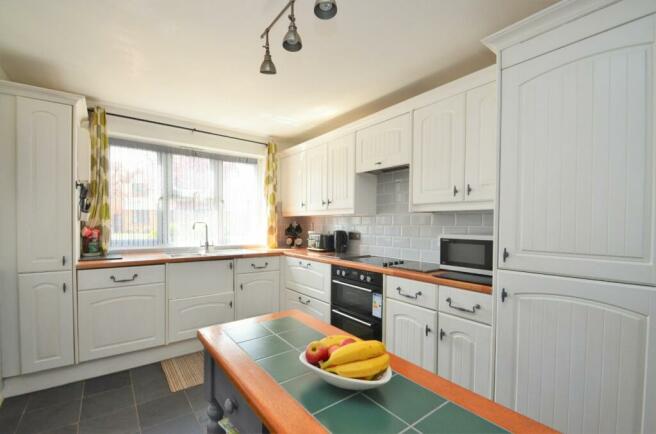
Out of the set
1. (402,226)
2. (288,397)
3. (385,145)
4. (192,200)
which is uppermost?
(385,145)

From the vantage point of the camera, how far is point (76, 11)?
155 cm

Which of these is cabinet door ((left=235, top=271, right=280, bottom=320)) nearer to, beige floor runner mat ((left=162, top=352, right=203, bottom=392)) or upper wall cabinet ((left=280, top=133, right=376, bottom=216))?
beige floor runner mat ((left=162, top=352, right=203, bottom=392))

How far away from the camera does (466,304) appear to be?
1.71 m

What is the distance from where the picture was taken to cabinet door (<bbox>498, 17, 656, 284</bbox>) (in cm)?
111

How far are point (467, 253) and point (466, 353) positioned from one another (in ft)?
2.06

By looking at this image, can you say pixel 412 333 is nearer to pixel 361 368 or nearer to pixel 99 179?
pixel 361 368

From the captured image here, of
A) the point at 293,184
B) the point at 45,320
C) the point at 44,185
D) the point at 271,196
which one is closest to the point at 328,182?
the point at 293,184

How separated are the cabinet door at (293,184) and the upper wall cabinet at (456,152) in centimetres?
159

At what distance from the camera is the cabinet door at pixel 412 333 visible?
189 centimetres

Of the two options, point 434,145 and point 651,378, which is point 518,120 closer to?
point 434,145

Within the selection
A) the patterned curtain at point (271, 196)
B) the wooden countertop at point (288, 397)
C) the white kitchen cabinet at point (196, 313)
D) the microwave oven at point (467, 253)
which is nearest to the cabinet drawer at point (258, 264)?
the white kitchen cabinet at point (196, 313)

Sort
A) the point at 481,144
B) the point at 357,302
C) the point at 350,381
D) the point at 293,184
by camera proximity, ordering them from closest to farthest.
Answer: the point at 350,381 → the point at 481,144 → the point at 357,302 → the point at 293,184

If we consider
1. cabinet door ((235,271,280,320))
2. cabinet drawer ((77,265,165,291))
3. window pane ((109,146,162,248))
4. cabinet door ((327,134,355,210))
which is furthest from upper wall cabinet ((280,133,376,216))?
cabinet drawer ((77,265,165,291))

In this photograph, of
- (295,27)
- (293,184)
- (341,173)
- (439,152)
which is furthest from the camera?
(293,184)
